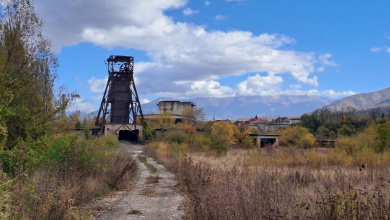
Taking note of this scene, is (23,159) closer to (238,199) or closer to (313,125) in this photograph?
(238,199)

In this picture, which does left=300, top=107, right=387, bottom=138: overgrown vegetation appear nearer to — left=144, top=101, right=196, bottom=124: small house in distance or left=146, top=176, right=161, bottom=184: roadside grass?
left=144, top=101, right=196, bottom=124: small house in distance

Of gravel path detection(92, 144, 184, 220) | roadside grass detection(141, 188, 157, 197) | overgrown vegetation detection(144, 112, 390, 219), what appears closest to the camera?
overgrown vegetation detection(144, 112, 390, 219)

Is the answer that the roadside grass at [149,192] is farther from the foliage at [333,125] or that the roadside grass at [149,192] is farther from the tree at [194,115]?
the tree at [194,115]

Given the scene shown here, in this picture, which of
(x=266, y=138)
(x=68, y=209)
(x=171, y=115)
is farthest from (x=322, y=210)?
(x=171, y=115)

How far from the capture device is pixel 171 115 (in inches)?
3516

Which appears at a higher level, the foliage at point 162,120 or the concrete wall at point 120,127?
the foliage at point 162,120

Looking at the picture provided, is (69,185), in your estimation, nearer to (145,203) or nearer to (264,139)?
(145,203)

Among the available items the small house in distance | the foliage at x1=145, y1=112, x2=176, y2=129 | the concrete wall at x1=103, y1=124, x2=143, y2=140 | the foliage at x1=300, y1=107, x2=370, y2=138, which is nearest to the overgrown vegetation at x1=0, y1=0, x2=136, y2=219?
the concrete wall at x1=103, y1=124, x2=143, y2=140

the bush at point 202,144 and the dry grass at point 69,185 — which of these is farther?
the bush at point 202,144

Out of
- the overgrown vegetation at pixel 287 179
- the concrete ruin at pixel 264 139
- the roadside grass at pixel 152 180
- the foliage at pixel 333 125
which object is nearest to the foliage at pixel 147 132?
the overgrown vegetation at pixel 287 179

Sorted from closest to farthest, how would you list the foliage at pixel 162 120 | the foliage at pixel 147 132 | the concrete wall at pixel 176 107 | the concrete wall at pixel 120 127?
the concrete wall at pixel 120 127
the foliage at pixel 147 132
the foliage at pixel 162 120
the concrete wall at pixel 176 107

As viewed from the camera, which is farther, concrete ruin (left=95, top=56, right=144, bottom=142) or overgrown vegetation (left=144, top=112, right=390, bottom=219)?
concrete ruin (left=95, top=56, right=144, bottom=142)

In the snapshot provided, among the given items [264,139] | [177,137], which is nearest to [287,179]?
[177,137]

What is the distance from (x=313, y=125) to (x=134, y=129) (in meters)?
49.9
